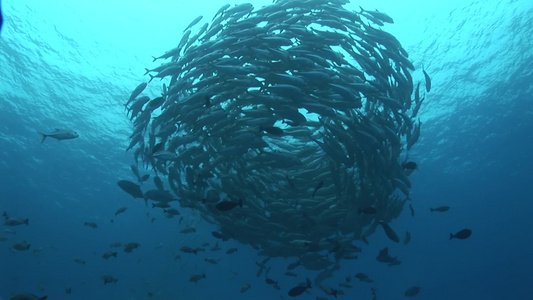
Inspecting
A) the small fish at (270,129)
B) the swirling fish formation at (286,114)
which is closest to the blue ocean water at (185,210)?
the swirling fish formation at (286,114)

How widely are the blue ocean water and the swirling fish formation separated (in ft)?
20.2

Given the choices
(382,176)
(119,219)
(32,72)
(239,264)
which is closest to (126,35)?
(32,72)

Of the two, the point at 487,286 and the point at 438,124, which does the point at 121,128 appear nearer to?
the point at 438,124

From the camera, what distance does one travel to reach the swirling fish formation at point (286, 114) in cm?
961

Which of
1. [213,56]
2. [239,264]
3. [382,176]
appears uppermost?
[239,264]

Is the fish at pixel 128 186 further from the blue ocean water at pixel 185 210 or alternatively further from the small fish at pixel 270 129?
the blue ocean water at pixel 185 210

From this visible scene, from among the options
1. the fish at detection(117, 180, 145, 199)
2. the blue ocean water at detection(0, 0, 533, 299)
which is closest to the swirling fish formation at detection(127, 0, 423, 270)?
the fish at detection(117, 180, 145, 199)

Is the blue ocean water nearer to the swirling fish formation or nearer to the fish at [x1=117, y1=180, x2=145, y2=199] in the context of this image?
the swirling fish formation

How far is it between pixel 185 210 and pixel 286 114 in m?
22.6

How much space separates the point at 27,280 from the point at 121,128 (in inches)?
1720

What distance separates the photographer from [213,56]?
9.27 metres

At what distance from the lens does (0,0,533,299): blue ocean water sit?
18.6 m

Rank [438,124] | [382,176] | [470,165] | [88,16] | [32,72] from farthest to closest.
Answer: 1. [470,165]
2. [438,124]
3. [32,72]
4. [88,16]
5. [382,176]

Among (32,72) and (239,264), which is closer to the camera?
(32,72)
